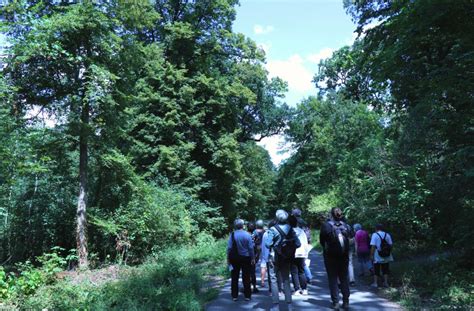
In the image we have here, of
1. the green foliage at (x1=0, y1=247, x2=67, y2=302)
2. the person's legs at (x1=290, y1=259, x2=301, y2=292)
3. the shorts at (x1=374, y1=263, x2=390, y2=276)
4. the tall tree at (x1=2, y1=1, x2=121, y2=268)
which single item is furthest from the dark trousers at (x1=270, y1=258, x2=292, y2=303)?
the tall tree at (x1=2, y1=1, x2=121, y2=268)

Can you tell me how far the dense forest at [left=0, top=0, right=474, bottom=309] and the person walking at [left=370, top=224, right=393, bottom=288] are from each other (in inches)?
68.8

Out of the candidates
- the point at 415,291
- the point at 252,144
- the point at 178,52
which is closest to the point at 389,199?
the point at 415,291

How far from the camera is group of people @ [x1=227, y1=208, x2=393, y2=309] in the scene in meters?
7.36

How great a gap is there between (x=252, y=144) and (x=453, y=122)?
29.0 metres

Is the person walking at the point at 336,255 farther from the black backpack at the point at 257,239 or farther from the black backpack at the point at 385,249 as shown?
the black backpack at the point at 257,239

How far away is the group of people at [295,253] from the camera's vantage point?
290 inches

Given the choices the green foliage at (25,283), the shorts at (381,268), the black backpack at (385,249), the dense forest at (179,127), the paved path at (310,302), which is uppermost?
the dense forest at (179,127)

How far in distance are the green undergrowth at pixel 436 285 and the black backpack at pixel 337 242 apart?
5.48 feet

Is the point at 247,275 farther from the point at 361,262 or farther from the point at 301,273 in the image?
the point at 361,262

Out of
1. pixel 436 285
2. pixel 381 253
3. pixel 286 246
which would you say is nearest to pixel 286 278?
pixel 286 246

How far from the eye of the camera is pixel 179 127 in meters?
26.3

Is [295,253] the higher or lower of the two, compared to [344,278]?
higher

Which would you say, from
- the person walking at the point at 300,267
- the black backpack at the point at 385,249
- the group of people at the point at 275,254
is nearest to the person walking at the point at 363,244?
Result: the black backpack at the point at 385,249

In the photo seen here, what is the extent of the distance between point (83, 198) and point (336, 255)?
11.0 meters
